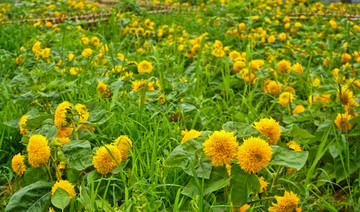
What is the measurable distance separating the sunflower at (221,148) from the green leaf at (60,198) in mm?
517

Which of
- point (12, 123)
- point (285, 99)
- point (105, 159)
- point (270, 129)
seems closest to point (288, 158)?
point (270, 129)

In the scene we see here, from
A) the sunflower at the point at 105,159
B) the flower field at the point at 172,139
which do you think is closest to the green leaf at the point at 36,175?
the flower field at the point at 172,139

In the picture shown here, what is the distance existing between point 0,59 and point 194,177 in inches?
114

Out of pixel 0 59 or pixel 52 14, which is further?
pixel 52 14

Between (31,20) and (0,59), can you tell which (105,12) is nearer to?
(31,20)

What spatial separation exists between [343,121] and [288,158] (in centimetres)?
73

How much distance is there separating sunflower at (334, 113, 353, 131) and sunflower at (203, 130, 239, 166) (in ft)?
2.90

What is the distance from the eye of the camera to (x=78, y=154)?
4.88ft

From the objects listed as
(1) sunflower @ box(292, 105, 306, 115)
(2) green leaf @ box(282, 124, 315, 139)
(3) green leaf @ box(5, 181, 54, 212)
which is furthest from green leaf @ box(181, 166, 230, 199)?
(1) sunflower @ box(292, 105, 306, 115)

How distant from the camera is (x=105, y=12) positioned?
6199mm

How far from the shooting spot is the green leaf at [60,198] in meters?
1.27

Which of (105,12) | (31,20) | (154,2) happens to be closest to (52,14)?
(31,20)

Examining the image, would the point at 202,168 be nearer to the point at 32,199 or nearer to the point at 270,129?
the point at 270,129

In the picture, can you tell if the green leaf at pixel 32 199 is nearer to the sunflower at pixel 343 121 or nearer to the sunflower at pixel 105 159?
the sunflower at pixel 105 159
